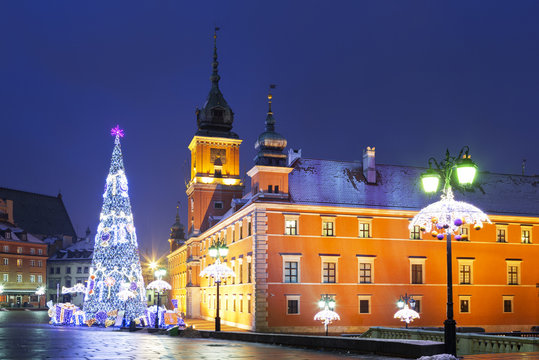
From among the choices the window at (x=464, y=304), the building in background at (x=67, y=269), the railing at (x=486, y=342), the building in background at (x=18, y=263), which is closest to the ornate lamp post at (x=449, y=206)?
the railing at (x=486, y=342)

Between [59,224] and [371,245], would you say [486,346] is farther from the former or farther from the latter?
[59,224]

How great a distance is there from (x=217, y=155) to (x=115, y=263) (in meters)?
28.1

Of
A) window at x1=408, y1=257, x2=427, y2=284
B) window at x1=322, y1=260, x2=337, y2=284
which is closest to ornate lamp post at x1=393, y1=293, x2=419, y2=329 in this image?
window at x1=408, y1=257, x2=427, y2=284

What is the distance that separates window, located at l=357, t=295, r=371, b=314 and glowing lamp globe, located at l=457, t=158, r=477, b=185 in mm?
31077

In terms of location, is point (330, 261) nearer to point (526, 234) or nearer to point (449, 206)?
point (526, 234)

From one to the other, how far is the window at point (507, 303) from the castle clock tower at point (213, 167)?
29.5 meters

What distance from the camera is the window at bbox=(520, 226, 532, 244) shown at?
4922 cm

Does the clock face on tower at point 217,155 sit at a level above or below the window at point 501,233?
above

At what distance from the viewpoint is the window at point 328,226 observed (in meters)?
44.6

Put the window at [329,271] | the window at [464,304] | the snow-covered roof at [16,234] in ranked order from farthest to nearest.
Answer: the snow-covered roof at [16,234] < the window at [464,304] < the window at [329,271]

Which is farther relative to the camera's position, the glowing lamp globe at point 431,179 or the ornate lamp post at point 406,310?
the ornate lamp post at point 406,310

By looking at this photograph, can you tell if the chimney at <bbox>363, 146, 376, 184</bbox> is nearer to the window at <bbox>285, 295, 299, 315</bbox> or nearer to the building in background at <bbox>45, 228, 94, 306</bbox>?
the window at <bbox>285, 295, 299, 315</bbox>

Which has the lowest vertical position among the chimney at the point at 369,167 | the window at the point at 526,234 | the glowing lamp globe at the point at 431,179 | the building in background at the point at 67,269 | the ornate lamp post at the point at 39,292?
the ornate lamp post at the point at 39,292

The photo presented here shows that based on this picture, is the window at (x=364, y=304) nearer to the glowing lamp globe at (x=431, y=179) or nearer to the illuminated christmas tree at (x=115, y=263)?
the illuminated christmas tree at (x=115, y=263)
